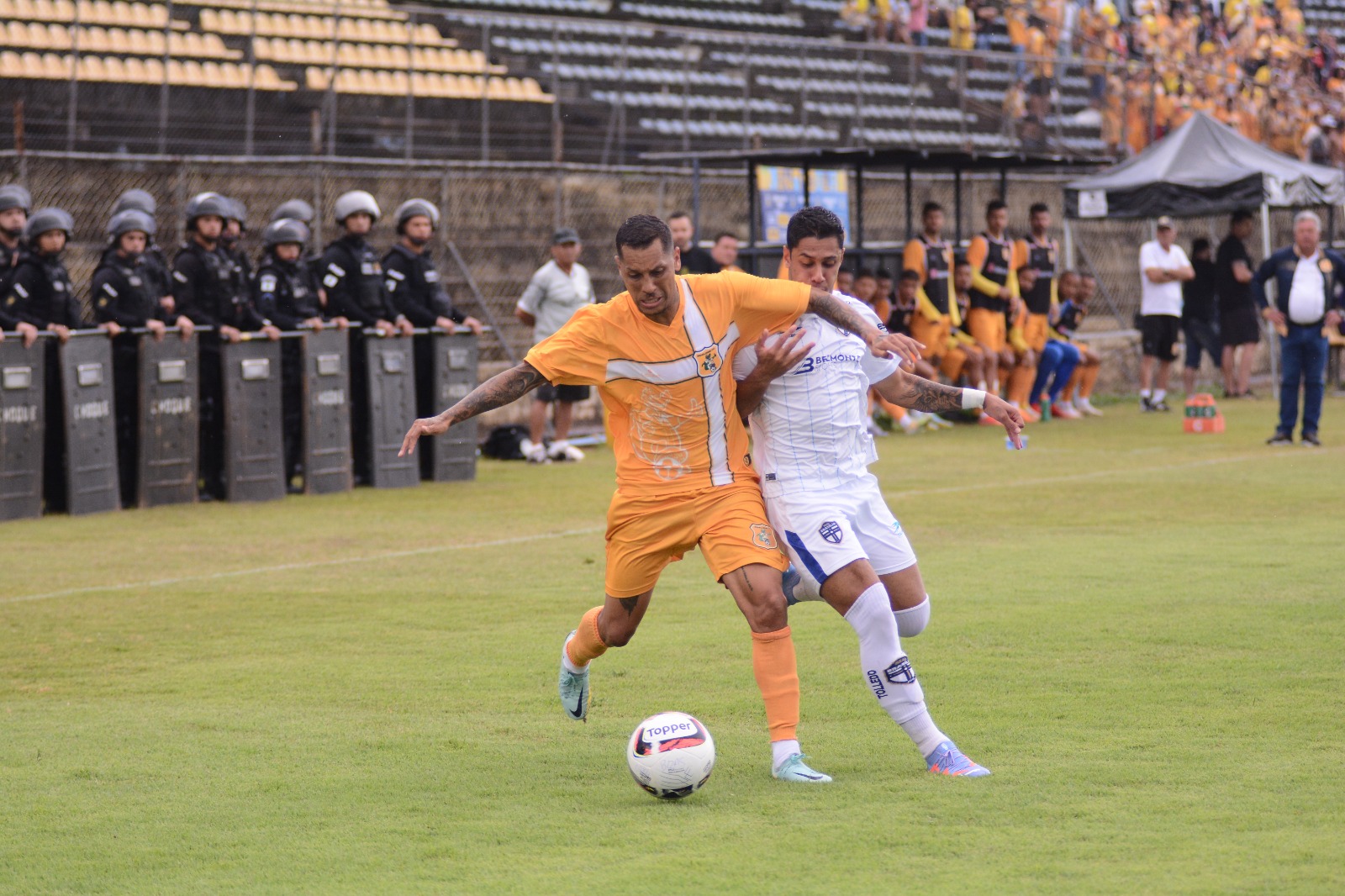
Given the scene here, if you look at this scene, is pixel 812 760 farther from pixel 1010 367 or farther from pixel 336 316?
pixel 1010 367

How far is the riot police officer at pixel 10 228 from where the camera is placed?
12.9 meters

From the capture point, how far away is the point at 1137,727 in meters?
5.96

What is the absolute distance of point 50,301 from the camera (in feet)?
42.4

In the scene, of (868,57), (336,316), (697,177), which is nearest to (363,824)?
(336,316)

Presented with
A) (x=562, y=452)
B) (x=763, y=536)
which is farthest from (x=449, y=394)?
(x=763, y=536)

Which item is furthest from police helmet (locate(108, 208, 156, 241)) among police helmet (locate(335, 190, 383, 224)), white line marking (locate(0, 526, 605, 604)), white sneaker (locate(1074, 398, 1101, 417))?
white sneaker (locate(1074, 398, 1101, 417))

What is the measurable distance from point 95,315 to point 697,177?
8022mm

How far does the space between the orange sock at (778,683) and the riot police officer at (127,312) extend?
8903mm

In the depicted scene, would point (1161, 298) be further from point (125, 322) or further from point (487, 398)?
point (487, 398)

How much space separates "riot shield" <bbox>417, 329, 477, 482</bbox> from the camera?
15.0 m

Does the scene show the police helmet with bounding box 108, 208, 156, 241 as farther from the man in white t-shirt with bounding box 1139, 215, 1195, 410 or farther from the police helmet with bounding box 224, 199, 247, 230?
the man in white t-shirt with bounding box 1139, 215, 1195, 410

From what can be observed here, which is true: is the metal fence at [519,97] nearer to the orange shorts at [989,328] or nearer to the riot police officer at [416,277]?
the riot police officer at [416,277]

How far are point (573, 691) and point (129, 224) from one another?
8.51 meters

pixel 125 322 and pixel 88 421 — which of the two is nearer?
pixel 88 421
